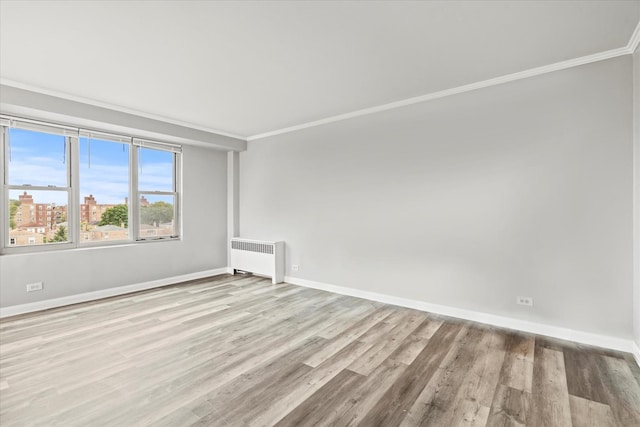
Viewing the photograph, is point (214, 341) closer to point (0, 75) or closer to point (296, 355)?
point (296, 355)

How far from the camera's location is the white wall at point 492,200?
267 centimetres

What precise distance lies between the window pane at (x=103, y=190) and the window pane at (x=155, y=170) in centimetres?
21

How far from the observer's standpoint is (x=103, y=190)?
172 inches

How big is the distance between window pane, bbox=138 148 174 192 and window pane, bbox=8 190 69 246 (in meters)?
1.03

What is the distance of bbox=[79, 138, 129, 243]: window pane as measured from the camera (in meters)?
4.19

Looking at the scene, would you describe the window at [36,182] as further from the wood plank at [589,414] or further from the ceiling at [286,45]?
the wood plank at [589,414]

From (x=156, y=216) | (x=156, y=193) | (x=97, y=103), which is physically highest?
(x=97, y=103)

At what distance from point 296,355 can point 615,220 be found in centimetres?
303

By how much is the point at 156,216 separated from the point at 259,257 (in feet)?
5.97

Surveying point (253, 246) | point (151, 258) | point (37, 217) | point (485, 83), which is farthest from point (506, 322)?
point (37, 217)

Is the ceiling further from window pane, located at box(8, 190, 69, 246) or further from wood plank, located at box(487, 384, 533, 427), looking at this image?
wood plank, located at box(487, 384, 533, 427)

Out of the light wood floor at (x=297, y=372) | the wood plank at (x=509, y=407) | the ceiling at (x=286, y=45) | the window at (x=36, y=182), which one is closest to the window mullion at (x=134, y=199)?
the window at (x=36, y=182)

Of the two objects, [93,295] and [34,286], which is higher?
[34,286]

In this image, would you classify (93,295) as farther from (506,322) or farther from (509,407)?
(506,322)
